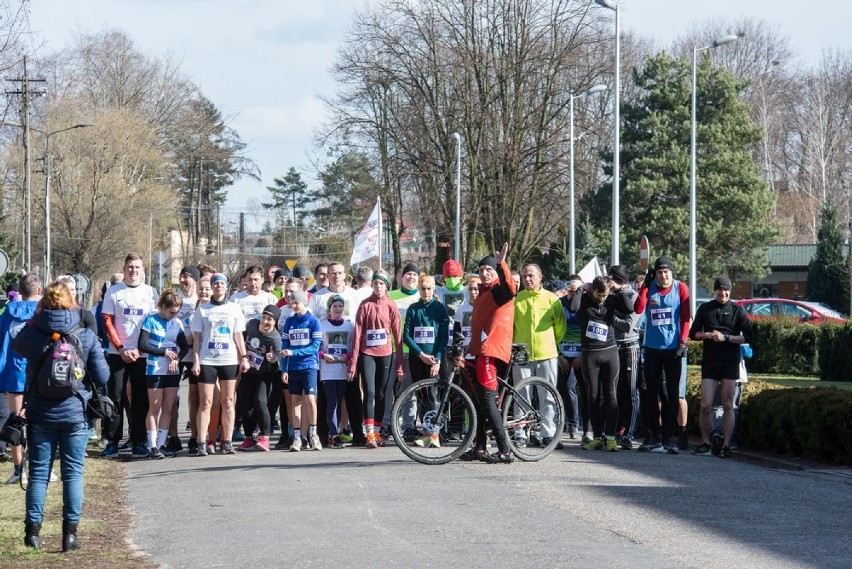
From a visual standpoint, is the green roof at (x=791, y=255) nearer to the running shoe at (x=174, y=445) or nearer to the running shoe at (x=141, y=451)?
the running shoe at (x=174, y=445)

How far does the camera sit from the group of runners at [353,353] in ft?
45.5

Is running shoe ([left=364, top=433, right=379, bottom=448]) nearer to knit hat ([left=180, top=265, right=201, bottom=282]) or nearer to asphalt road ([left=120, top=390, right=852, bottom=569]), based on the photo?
asphalt road ([left=120, top=390, right=852, bottom=569])

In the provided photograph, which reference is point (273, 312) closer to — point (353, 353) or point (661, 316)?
point (353, 353)

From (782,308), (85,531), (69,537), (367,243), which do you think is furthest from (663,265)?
(782,308)

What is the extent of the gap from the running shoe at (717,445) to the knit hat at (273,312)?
5027 mm

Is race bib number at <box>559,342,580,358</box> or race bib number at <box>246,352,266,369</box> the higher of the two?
race bib number at <box>559,342,580,358</box>

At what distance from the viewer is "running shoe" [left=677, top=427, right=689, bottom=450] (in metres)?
14.8

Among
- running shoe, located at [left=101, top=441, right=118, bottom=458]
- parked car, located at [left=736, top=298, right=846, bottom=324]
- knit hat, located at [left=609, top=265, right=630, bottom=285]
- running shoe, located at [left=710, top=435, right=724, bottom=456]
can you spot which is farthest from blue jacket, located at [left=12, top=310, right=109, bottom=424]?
parked car, located at [left=736, top=298, right=846, bottom=324]

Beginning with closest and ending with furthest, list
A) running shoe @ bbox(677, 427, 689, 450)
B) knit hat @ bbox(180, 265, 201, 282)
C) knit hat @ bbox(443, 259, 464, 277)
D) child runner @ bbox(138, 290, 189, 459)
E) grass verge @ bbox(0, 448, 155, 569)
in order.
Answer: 1. grass verge @ bbox(0, 448, 155, 569)
2. child runner @ bbox(138, 290, 189, 459)
3. running shoe @ bbox(677, 427, 689, 450)
4. knit hat @ bbox(180, 265, 201, 282)
5. knit hat @ bbox(443, 259, 464, 277)

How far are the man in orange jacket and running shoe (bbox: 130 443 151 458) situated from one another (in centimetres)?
376

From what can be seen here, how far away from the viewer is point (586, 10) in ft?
167

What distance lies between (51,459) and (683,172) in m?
50.9

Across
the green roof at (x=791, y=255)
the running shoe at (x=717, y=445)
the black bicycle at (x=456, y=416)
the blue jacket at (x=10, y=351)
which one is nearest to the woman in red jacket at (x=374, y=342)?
the black bicycle at (x=456, y=416)

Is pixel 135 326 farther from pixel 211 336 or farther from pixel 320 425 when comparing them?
pixel 320 425
